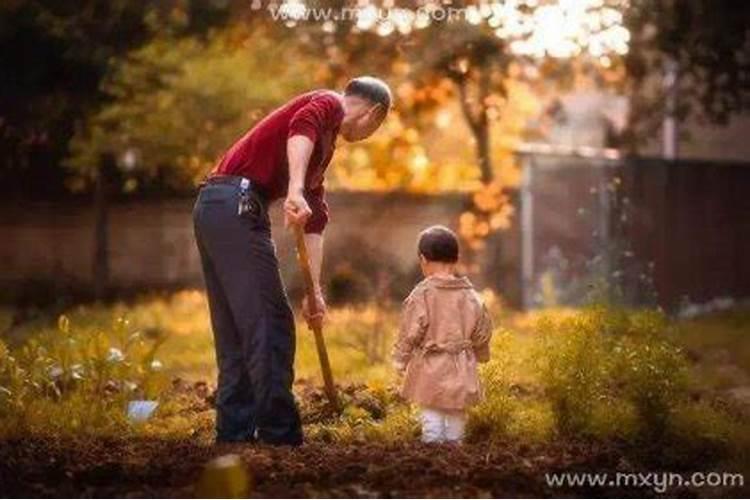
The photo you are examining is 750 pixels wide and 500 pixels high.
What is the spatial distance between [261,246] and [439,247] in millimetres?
563

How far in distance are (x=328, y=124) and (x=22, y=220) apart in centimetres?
345

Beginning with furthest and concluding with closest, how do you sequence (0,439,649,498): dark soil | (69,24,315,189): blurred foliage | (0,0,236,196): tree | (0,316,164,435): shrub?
1. (69,24,315,189): blurred foliage
2. (0,0,236,196): tree
3. (0,316,164,435): shrub
4. (0,439,649,498): dark soil

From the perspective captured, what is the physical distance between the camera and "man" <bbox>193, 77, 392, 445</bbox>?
406 cm

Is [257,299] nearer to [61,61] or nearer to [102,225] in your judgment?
[61,61]

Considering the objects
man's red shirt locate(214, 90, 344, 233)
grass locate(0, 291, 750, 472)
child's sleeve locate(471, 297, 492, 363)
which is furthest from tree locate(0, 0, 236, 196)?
child's sleeve locate(471, 297, 492, 363)

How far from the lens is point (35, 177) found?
7.36 metres

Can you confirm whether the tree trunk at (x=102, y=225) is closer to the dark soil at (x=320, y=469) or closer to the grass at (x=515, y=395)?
the grass at (x=515, y=395)

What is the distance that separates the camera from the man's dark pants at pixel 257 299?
4.06 metres

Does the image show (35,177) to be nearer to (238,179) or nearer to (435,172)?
(435,172)

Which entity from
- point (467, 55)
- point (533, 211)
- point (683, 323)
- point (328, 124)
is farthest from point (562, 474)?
point (533, 211)

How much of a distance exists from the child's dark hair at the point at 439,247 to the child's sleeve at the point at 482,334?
0.17 metres

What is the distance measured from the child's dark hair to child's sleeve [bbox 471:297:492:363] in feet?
0.56

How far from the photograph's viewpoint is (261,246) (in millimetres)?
4082

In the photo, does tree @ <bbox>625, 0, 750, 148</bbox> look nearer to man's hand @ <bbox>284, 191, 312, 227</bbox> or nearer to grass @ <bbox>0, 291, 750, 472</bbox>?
grass @ <bbox>0, 291, 750, 472</bbox>
